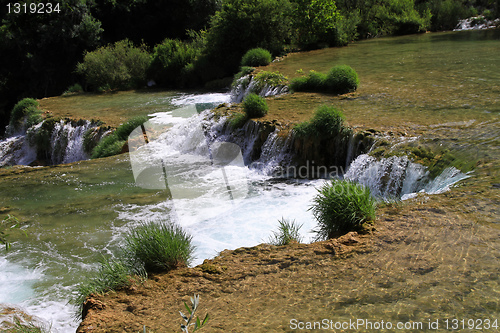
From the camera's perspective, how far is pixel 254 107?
10.7 m

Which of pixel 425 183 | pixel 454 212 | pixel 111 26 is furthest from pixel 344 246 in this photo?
pixel 111 26

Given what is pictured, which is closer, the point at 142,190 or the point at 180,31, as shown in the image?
the point at 142,190

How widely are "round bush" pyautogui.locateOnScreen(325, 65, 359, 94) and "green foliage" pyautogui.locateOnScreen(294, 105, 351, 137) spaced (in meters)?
3.49

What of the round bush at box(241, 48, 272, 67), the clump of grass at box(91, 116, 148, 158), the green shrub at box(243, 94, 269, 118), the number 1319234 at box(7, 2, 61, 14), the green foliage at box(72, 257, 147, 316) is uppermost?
the number 1319234 at box(7, 2, 61, 14)

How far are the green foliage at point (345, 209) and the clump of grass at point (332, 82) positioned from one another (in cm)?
755

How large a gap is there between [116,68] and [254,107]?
48.9 ft

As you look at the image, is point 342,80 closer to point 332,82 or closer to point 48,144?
point 332,82

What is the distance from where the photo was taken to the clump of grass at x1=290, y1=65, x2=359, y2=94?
12070 mm

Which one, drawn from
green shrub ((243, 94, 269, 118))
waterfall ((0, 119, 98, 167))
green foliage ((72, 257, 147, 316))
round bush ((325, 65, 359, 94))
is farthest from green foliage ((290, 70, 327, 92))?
green foliage ((72, 257, 147, 316))

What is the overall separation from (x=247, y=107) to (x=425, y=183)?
17.9ft

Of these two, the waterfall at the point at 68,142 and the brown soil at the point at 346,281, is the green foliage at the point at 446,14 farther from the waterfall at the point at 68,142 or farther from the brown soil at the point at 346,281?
the brown soil at the point at 346,281

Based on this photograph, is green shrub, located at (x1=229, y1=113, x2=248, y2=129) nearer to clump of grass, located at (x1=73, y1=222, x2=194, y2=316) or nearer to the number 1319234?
clump of grass, located at (x1=73, y1=222, x2=194, y2=316)

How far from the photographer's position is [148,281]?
14.5 feet

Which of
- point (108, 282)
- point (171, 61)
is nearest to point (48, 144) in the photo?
point (171, 61)
